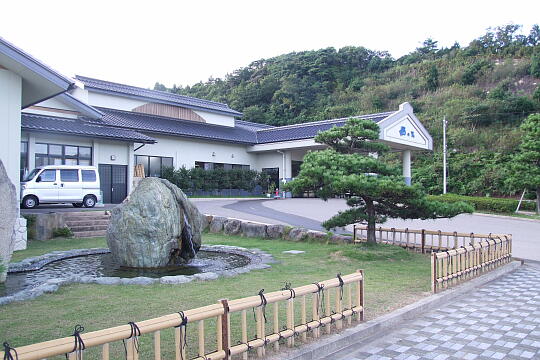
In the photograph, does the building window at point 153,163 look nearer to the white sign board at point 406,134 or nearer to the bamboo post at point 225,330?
the white sign board at point 406,134

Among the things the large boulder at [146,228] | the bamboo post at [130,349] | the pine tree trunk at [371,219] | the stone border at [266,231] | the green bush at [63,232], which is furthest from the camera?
the green bush at [63,232]

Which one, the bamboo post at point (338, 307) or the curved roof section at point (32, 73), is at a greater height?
the curved roof section at point (32, 73)

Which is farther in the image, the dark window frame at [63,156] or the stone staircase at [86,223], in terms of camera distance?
the dark window frame at [63,156]

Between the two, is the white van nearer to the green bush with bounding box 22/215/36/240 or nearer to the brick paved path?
the green bush with bounding box 22/215/36/240

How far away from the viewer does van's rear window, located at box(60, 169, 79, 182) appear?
1611cm

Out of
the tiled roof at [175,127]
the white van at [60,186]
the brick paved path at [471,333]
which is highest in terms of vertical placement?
the tiled roof at [175,127]

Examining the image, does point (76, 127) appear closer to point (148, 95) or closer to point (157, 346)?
point (148, 95)

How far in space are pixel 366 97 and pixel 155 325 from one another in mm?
45627

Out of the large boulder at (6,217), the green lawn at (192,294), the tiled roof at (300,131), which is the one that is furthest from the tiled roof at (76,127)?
the large boulder at (6,217)

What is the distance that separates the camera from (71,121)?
19656 mm

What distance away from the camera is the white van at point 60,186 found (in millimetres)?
15398

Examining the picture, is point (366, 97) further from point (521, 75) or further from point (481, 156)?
point (481, 156)

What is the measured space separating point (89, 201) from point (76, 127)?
4174 millimetres

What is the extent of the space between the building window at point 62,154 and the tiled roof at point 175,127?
2.21 metres
